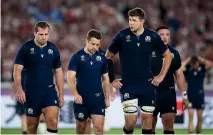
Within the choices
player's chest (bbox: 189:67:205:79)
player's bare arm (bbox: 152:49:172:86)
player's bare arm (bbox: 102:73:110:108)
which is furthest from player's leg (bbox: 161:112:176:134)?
player's chest (bbox: 189:67:205:79)

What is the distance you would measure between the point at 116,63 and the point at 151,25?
3657 millimetres

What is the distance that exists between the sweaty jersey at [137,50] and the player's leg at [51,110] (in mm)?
1371

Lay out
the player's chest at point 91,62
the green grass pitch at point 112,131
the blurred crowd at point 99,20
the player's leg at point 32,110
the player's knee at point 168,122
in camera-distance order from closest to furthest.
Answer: the player's leg at point 32,110 < the player's chest at point 91,62 < the player's knee at point 168,122 < the green grass pitch at point 112,131 < the blurred crowd at point 99,20

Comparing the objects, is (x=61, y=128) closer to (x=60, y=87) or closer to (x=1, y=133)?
(x=1, y=133)

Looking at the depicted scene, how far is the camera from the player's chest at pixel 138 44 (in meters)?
13.6

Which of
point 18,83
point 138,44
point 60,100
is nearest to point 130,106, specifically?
point 138,44

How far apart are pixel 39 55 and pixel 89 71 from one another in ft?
3.41

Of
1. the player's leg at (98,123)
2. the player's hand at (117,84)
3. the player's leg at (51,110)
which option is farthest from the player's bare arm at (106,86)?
the player's leg at (51,110)

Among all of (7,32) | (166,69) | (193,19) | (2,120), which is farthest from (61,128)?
(166,69)

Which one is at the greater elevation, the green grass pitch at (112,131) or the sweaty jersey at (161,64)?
the sweaty jersey at (161,64)

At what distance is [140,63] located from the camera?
13.6 m

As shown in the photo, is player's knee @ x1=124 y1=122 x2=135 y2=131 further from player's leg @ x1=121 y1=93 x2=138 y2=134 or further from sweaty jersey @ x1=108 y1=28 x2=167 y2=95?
sweaty jersey @ x1=108 y1=28 x2=167 y2=95

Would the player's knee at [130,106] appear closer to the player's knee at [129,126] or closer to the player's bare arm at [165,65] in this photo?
the player's knee at [129,126]

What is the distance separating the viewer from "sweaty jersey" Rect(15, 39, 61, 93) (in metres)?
13.9
